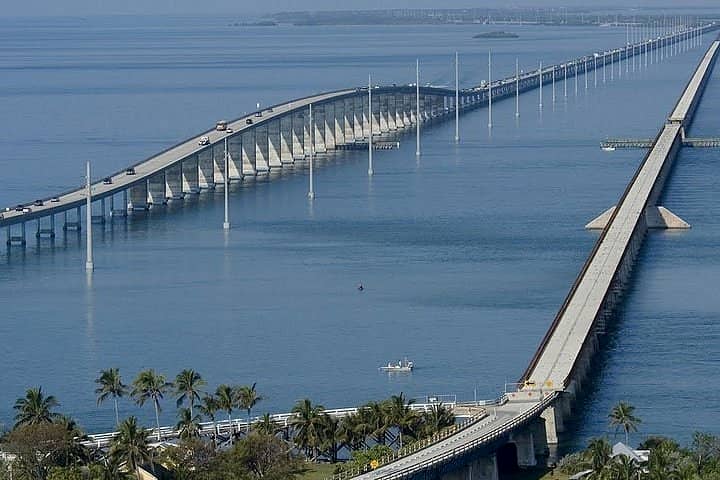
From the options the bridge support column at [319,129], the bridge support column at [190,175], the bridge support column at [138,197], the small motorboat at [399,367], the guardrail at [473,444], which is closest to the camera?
the guardrail at [473,444]

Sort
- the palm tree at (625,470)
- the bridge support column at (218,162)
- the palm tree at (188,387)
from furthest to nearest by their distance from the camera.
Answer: the bridge support column at (218,162), the palm tree at (188,387), the palm tree at (625,470)

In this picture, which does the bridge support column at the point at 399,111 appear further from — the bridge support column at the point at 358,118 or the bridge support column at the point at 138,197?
the bridge support column at the point at 138,197

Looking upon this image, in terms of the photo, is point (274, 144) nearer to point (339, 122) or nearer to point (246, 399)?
point (339, 122)

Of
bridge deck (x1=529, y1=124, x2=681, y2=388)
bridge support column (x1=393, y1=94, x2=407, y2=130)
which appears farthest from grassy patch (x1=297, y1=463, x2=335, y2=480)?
bridge support column (x1=393, y1=94, x2=407, y2=130)

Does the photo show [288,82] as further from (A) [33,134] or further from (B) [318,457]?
(B) [318,457]

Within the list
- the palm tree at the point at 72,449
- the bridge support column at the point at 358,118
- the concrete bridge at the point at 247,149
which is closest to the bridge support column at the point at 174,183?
the concrete bridge at the point at 247,149

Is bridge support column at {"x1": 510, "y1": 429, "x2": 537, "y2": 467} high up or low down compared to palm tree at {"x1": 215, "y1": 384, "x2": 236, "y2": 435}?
down

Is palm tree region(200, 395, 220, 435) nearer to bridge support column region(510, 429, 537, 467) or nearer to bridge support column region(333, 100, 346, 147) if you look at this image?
bridge support column region(510, 429, 537, 467)
